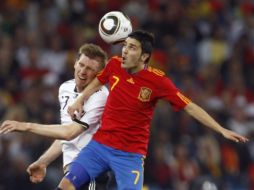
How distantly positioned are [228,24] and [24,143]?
564 centimetres

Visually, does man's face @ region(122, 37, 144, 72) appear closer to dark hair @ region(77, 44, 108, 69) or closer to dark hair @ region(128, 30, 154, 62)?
dark hair @ region(128, 30, 154, 62)

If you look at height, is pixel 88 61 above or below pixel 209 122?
above

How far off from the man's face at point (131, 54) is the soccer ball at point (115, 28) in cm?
28

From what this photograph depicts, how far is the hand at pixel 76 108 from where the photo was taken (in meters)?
9.13

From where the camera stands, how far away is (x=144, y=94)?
29.8 feet

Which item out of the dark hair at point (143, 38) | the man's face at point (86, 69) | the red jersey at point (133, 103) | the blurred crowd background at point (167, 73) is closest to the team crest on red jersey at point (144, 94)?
the red jersey at point (133, 103)

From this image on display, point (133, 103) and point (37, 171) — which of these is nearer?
point (133, 103)

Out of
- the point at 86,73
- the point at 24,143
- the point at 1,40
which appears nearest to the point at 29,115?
the point at 24,143

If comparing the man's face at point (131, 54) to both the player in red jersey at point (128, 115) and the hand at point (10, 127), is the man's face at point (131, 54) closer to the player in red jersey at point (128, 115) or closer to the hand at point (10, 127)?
the player in red jersey at point (128, 115)

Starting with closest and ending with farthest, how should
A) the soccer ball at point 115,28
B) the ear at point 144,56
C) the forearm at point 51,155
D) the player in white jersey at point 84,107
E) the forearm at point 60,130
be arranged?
the forearm at point 60,130, the ear at point 144,56, the player in white jersey at point 84,107, the soccer ball at point 115,28, the forearm at point 51,155

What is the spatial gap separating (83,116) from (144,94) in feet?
2.05

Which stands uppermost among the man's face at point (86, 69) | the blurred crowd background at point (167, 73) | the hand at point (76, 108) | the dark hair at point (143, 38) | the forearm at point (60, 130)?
the dark hair at point (143, 38)

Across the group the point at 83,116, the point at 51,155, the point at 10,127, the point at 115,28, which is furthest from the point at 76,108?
the point at 10,127

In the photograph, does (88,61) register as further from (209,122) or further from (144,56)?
(209,122)
